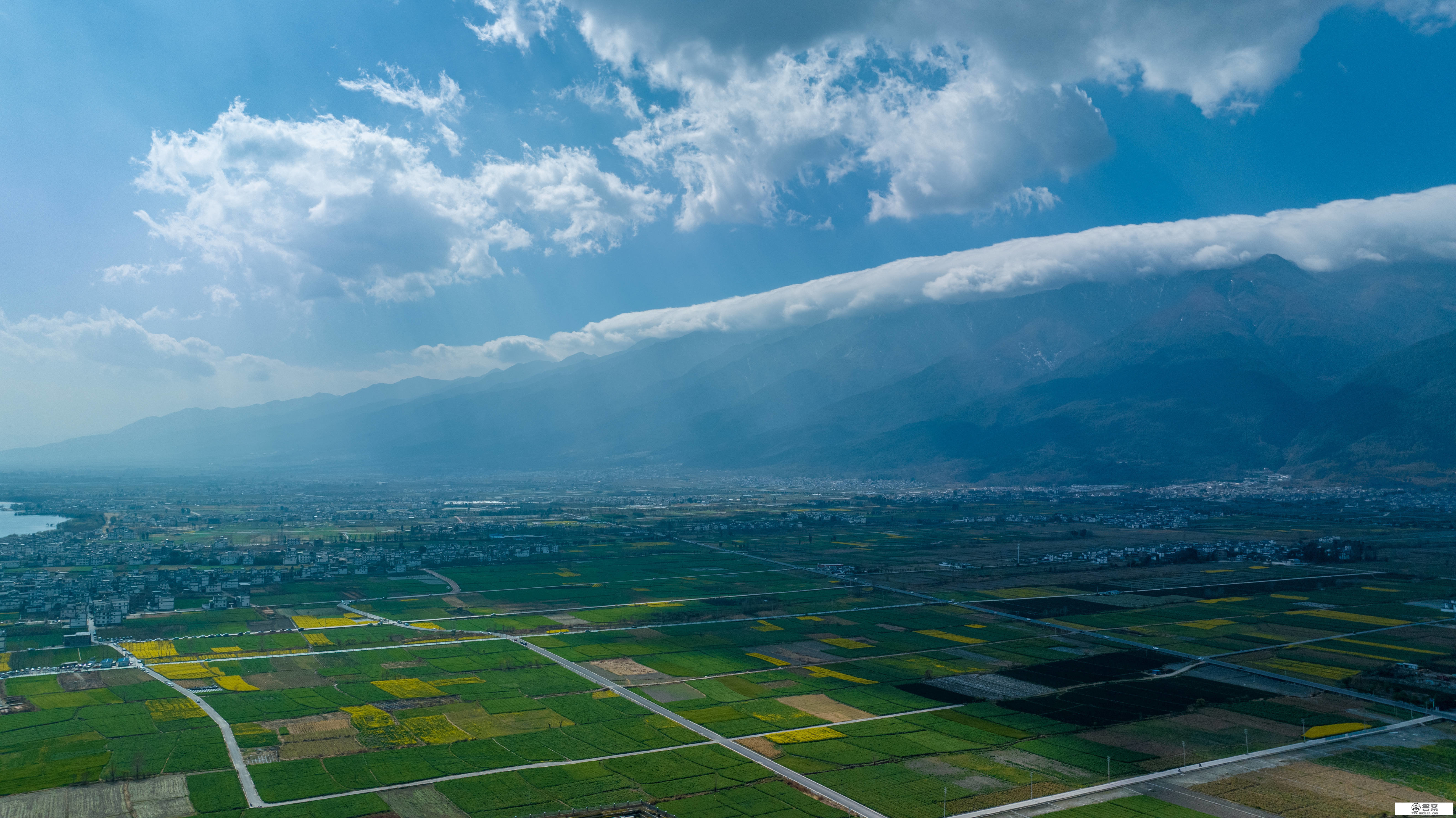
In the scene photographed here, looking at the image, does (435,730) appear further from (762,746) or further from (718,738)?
(762,746)

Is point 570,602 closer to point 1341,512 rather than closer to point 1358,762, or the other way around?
point 1358,762

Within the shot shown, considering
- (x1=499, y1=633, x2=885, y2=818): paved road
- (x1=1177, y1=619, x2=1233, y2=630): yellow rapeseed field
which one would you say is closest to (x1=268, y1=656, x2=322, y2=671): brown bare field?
(x1=499, y1=633, x2=885, y2=818): paved road

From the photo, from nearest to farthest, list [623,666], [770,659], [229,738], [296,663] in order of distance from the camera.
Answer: [229,738], [623,666], [296,663], [770,659]

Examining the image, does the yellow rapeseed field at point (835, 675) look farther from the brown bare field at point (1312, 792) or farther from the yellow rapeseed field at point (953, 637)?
the brown bare field at point (1312, 792)

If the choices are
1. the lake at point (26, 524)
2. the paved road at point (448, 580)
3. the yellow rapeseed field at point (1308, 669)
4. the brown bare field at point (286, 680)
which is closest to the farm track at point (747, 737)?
the yellow rapeseed field at point (1308, 669)

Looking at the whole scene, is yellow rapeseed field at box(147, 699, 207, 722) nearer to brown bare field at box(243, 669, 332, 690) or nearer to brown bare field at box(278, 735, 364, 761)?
brown bare field at box(243, 669, 332, 690)

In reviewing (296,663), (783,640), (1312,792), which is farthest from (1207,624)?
(296,663)
